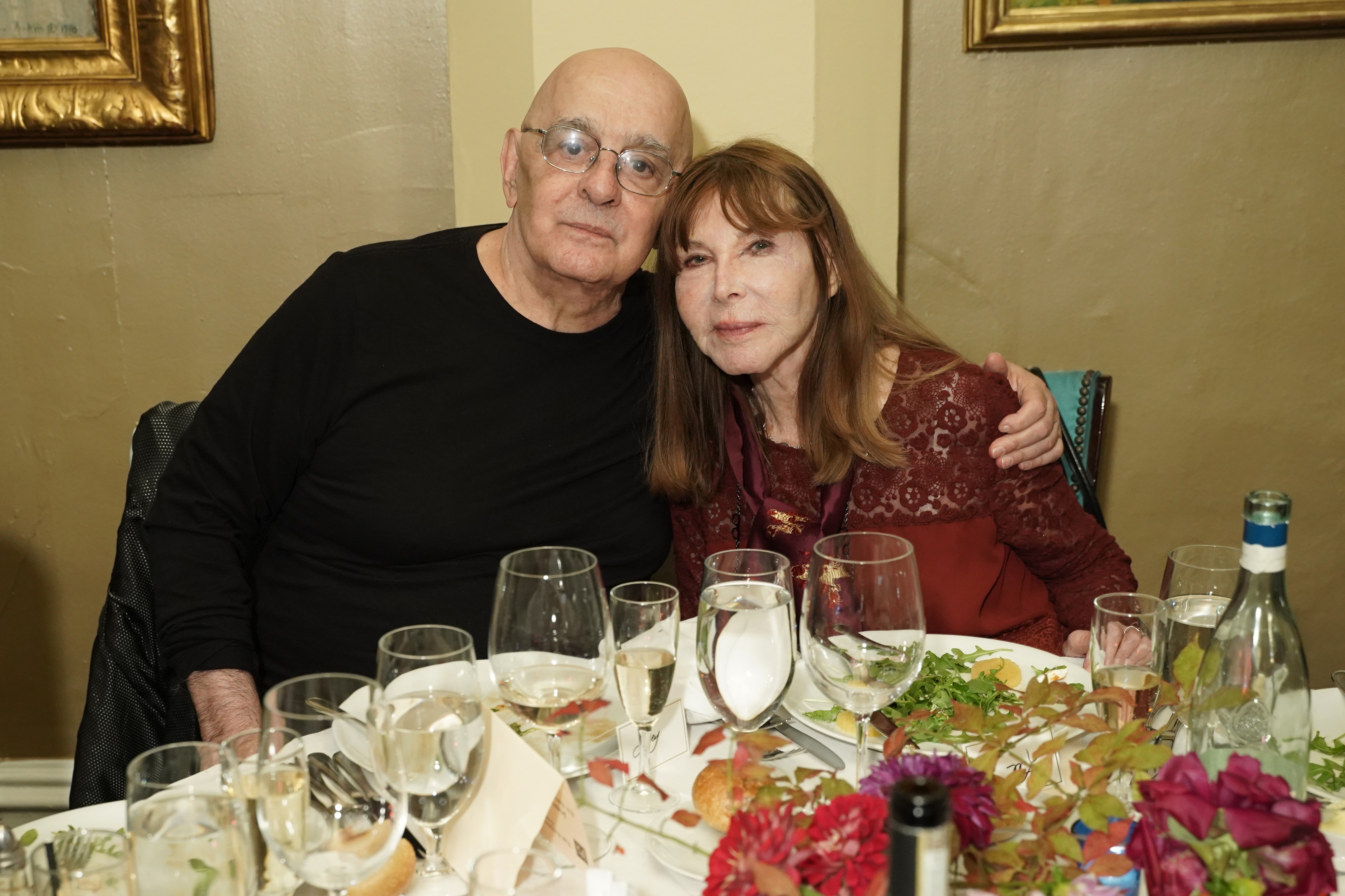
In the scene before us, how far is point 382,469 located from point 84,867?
3.47 ft

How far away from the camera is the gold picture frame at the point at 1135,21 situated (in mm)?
2311

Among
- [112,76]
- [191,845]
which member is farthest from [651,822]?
[112,76]

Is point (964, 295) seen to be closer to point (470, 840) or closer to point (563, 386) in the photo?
point (563, 386)

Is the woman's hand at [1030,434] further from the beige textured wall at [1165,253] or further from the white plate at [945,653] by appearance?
the beige textured wall at [1165,253]

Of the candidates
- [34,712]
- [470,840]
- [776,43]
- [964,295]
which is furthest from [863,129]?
[34,712]

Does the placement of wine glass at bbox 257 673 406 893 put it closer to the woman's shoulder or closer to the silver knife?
the silver knife

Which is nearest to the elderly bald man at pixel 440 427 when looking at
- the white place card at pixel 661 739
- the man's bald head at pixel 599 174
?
the man's bald head at pixel 599 174

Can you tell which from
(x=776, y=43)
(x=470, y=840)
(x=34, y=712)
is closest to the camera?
(x=470, y=840)

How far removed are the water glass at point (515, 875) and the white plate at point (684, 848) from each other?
15 cm

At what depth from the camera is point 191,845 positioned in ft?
2.36

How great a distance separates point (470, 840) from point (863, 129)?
66.1 inches

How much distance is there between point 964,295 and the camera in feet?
8.26

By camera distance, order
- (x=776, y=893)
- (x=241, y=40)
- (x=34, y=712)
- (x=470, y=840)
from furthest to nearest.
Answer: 1. (x=34, y=712)
2. (x=241, y=40)
3. (x=470, y=840)
4. (x=776, y=893)

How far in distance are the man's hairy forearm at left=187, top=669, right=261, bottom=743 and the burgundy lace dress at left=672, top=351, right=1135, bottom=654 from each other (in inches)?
27.3
